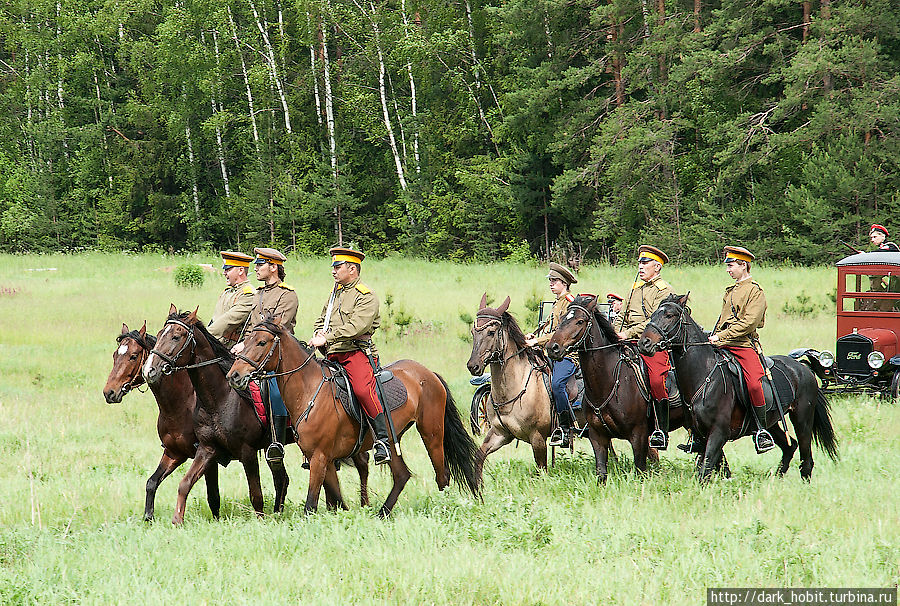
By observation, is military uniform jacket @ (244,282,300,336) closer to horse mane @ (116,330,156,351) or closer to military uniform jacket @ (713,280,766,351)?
horse mane @ (116,330,156,351)

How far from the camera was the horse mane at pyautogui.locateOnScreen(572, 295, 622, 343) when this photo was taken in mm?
9094

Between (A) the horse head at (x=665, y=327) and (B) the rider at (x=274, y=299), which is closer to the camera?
(A) the horse head at (x=665, y=327)

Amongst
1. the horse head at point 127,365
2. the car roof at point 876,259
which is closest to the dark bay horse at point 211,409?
the horse head at point 127,365

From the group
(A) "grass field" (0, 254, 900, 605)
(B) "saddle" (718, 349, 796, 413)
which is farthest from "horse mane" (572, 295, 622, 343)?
(A) "grass field" (0, 254, 900, 605)

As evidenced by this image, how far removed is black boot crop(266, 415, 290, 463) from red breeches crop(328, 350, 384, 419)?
0.81m

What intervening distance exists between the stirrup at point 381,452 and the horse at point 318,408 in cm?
15

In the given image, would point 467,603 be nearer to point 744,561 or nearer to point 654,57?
point 744,561

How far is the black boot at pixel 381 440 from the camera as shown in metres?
8.24

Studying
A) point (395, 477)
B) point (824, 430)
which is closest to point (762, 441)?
point (824, 430)

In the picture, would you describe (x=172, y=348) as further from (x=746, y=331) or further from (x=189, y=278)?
(x=189, y=278)

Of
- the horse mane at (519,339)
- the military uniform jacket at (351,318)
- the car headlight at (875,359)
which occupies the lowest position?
the car headlight at (875,359)

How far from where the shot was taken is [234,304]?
9766mm

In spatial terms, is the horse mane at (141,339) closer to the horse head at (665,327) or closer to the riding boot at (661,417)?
the horse head at (665,327)

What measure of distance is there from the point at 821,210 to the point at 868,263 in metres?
17.0
